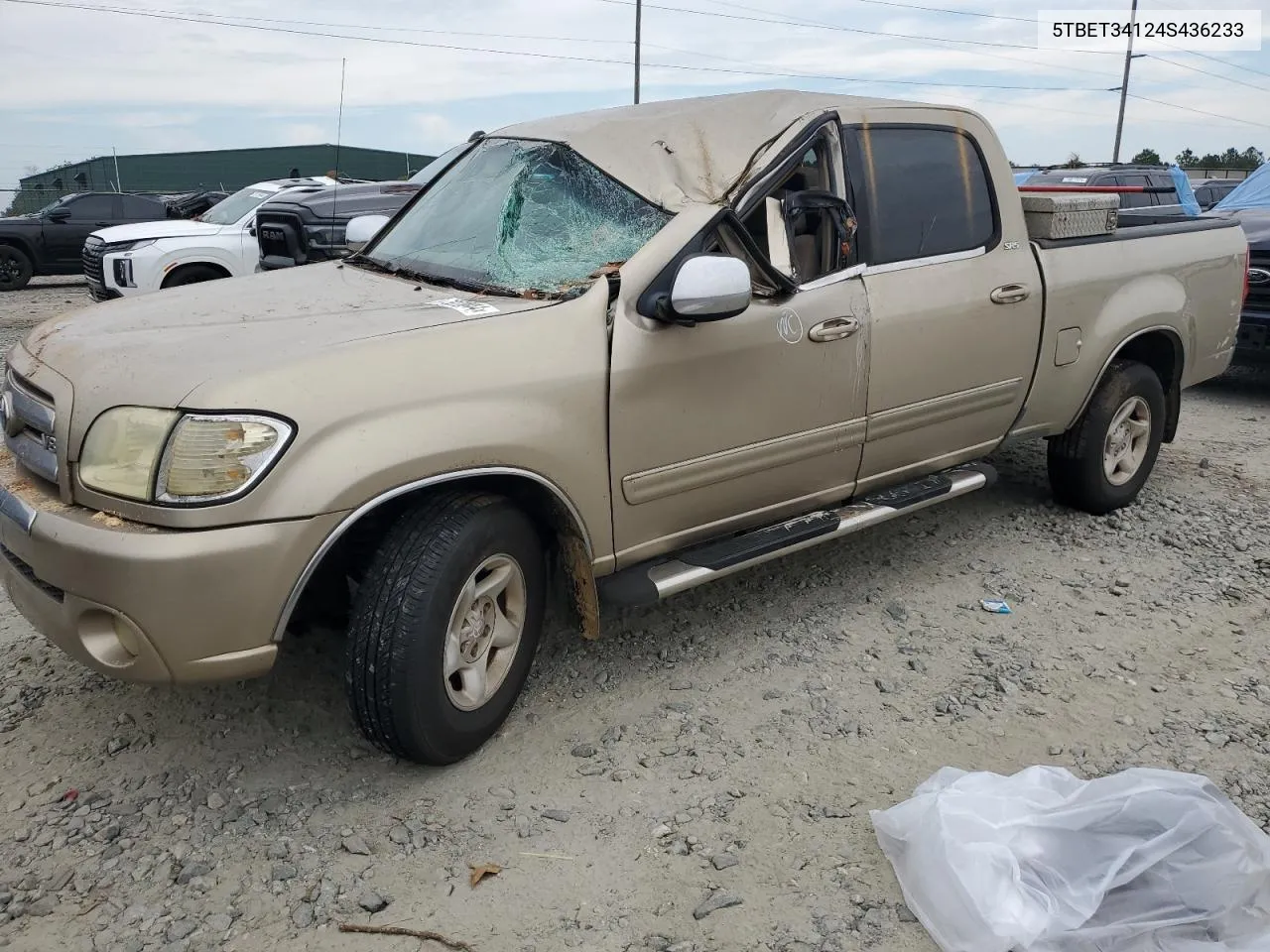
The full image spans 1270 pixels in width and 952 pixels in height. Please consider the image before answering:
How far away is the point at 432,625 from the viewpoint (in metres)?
2.78

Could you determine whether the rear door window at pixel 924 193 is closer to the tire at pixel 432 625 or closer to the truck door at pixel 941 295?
the truck door at pixel 941 295

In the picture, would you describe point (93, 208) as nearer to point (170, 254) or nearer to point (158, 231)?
point (158, 231)

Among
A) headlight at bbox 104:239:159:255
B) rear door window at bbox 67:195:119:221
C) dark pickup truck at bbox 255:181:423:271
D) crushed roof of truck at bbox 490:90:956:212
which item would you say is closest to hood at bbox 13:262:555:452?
crushed roof of truck at bbox 490:90:956:212

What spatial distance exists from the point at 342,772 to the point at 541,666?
84 centimetres

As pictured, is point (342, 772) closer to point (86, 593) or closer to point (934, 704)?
point (86, 593)

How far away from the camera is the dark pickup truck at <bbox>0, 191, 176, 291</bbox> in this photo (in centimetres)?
1554

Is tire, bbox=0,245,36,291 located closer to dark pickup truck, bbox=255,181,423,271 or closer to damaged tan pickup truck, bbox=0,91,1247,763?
dark pickup truck, bbox=255,181,423,271

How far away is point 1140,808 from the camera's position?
8.50ft

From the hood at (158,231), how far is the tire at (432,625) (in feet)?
31.4

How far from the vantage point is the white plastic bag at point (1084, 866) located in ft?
7.62

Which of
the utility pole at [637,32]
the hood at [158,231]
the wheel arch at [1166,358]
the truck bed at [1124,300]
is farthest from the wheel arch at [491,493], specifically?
the utility pole at [637,32]

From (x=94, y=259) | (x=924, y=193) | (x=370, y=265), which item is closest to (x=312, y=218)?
(x=94, y=259)

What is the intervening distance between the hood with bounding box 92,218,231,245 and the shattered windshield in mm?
8204

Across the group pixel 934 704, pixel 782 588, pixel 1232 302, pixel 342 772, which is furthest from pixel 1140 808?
pixel 1232 302
